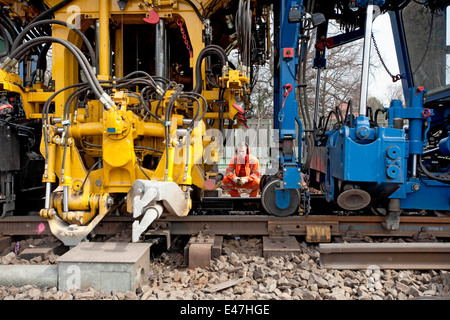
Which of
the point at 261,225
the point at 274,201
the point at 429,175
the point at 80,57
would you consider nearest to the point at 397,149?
the point at 429,175

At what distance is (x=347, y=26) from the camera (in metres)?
5.60

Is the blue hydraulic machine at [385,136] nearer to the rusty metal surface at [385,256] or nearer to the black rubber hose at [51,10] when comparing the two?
the rusty metal surface at [385,256]

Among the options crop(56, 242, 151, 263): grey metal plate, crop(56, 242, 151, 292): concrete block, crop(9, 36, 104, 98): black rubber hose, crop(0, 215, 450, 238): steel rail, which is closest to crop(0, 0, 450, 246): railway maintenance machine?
crop(9, 36, 104, 98): black rubber hose

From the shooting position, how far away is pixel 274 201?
4383 mm

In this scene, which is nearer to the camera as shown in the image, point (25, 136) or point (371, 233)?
point (371, 233)

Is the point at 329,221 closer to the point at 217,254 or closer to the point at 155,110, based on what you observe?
the point at 217,254

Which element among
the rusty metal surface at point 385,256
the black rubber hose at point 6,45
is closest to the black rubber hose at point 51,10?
the black rubber hose at point 6,45

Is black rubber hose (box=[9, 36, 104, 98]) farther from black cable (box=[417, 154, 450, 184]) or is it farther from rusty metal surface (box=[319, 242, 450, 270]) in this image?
black cable (box=[417, 154, 450, 184])

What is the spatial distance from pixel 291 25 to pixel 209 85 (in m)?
1.30

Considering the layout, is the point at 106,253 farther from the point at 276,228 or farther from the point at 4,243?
the point at 276,228

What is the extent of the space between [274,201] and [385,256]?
140 cm

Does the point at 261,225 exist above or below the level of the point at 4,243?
above
